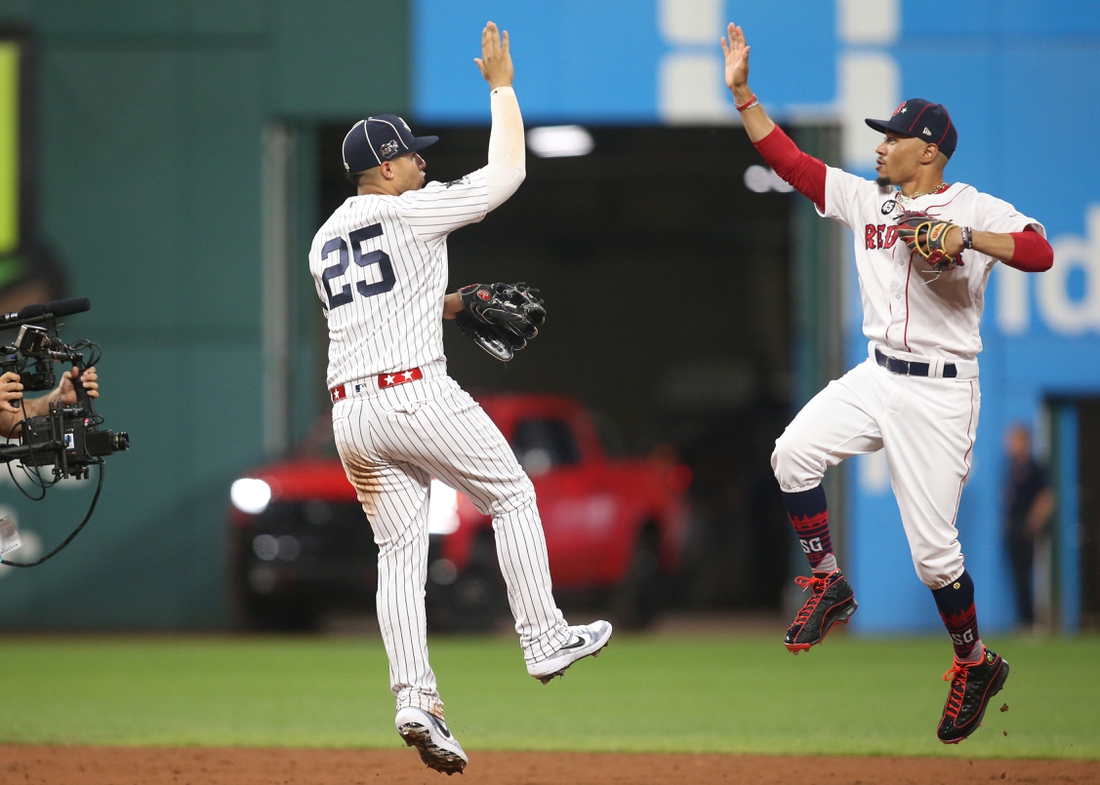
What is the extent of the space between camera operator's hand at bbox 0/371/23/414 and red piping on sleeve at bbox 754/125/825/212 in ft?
10.9

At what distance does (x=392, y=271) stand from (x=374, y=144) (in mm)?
543

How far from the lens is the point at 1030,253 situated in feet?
18.4

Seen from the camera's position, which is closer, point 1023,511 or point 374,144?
point 374,144

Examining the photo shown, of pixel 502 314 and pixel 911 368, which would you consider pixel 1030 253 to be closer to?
pixel 911 368

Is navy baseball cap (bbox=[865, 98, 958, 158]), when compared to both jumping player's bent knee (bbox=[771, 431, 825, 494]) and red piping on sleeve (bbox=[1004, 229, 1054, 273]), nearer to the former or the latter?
red piping on sleeve (bbox=[1004, 229, 1054, 273])

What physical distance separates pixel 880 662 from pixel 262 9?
8945 mm

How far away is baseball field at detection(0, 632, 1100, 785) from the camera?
6852mm

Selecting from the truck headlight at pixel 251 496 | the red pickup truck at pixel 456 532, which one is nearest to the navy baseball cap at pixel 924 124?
the red pickup truck at pixel 456 532

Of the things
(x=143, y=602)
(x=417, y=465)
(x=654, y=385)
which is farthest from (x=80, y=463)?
(x=654, y=385)

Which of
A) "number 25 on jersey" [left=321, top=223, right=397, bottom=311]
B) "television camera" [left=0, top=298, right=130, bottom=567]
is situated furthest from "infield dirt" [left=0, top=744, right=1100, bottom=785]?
"number 25 on jersey" [left=321, top=223, right=397, bottom=311]

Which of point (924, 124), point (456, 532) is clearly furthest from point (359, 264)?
point (456, 532)

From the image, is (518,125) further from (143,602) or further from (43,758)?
(143,602)

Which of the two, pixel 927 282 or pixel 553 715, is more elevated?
pixel 927 282

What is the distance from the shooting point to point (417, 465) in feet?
18.8
